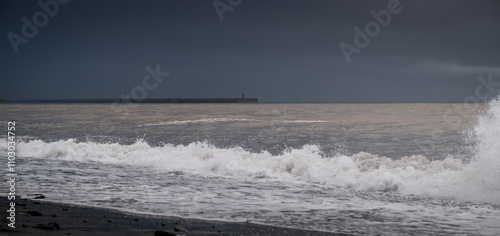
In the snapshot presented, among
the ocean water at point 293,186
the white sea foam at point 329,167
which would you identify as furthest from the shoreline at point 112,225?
the white sea foam at point 329,167

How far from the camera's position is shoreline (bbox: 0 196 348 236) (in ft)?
27.1

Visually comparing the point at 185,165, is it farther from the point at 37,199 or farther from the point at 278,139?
the point at 278,139

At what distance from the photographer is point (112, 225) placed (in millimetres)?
8906

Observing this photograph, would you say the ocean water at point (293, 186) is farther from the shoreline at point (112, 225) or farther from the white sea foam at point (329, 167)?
the shoreline at point (112, 225)

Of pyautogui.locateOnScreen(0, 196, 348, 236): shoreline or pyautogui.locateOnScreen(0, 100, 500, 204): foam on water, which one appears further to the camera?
pyautogui.locateOnScreen(0, 100, 500, 204): foam on water

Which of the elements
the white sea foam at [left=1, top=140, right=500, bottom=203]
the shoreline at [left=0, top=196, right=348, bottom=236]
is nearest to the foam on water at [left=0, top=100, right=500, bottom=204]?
the white sea foam at [left=1, top=140, right=500, bottom=203]

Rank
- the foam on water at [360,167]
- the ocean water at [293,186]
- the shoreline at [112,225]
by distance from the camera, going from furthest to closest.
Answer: the foam on water at [360,167]
the ocean water at [293,186]
the shoreline at [112,225]

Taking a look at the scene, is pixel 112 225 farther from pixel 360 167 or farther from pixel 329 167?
pixel 360 167

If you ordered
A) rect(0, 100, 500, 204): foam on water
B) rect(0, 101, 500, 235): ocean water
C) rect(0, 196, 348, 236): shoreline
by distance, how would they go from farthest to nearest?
rect(0, 100, 500, 204): foam on water
rect(0, 101, 500, 235): ocean water
rect(0, 196, 348, 236): shoreline

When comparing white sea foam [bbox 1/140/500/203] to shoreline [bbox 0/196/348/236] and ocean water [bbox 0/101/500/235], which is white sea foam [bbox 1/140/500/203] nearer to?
ocean water [bbox 0/101/500/235]

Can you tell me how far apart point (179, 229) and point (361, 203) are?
5.50 meters

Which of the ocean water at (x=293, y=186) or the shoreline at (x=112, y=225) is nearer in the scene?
the shoreline at (x=112, y=225)

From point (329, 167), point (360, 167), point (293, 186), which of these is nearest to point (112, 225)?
point (293, 186)

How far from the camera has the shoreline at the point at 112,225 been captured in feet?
27.1
